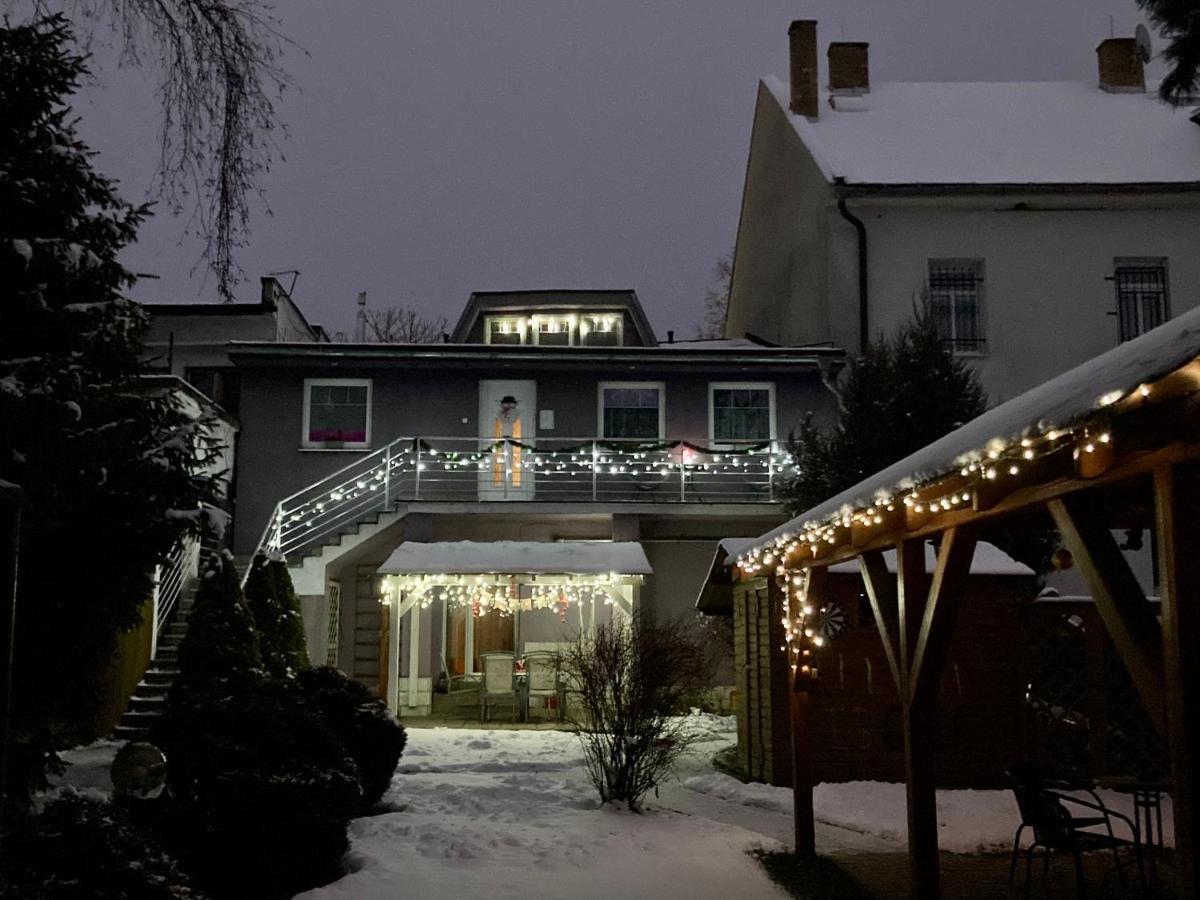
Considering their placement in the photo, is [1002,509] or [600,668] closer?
[1002,509]

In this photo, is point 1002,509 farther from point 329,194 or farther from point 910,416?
point 910,416

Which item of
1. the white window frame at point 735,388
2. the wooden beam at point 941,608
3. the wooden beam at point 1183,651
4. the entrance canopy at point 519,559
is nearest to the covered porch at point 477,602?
the entrance canopy at point 519,559

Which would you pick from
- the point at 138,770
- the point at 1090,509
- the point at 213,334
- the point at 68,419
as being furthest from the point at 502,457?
the point at 1090,509

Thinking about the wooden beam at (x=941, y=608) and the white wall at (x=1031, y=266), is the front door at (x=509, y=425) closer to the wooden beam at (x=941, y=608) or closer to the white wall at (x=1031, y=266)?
the white wall at (x=1031, y=266)

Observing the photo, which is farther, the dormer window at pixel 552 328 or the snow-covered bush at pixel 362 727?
the dormer window at pixel 552 328

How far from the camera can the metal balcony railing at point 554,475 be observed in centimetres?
1909

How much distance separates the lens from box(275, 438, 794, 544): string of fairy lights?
752 inches

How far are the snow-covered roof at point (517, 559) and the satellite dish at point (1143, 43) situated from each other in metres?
14.6

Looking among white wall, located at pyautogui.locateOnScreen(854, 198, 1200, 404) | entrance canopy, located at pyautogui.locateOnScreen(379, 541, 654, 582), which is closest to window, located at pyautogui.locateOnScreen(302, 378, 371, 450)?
entrance canopy, located at pyautogui.locateOnScreen(379, 541, 654, 582)

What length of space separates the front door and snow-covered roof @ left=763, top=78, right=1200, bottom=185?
6.52 meters

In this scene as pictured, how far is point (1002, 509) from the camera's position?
4855 mm

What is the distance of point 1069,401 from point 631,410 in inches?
659

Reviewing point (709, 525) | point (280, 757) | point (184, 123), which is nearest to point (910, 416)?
point (709, 525)

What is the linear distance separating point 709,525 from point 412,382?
18.9ft
